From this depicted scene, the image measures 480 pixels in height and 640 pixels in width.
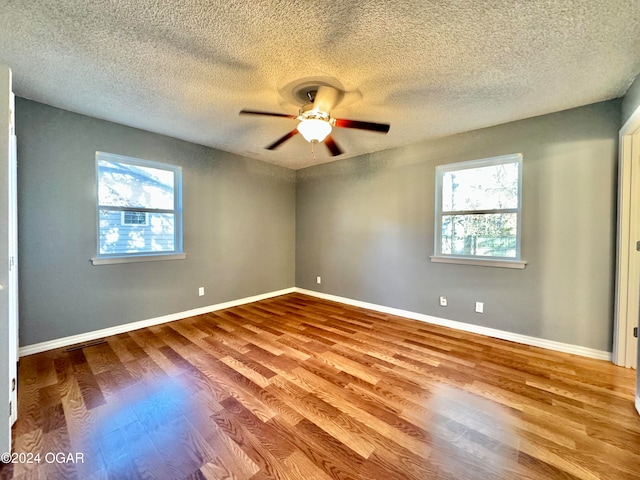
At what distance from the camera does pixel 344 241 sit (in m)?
4.41

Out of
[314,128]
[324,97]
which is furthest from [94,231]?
[324,97]

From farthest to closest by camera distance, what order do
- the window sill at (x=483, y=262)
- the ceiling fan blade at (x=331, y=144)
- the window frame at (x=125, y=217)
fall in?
the window frame at (x=125, y=217) → the window sill at (x=483, y=262) → the ceiling fan blade at (x=331, y=144)

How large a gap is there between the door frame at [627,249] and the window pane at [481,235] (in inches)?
30.9

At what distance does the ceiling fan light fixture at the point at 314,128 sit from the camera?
6.48 ft

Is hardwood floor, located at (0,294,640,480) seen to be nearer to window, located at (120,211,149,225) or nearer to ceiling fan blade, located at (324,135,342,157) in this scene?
window, located at (120,211,149,225)

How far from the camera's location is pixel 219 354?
2.54m

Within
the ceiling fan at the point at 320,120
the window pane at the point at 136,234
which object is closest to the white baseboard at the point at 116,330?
the window pane at the point at 136,234

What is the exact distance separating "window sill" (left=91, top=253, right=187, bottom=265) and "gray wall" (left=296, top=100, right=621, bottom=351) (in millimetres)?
2489

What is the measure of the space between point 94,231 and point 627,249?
208 inches

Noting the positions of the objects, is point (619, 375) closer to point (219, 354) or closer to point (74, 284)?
point (219, 354)

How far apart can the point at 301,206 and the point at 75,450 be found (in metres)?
4.20

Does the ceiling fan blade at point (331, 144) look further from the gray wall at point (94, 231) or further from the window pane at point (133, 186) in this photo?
the window pane at point (133, 186)

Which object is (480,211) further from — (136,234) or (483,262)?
(136,234)

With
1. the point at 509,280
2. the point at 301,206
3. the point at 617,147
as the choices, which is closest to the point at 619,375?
the point at 509,280
